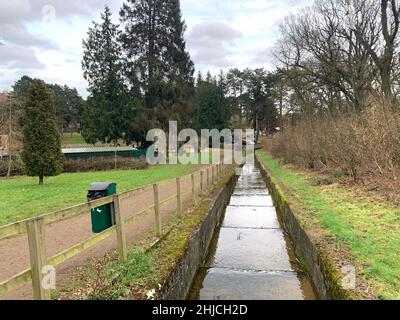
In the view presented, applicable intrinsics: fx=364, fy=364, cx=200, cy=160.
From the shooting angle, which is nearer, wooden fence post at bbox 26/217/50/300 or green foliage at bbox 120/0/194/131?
wooden fence post at bbox 26/217/50/300

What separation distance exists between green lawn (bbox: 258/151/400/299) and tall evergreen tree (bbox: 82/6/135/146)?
2202 cm

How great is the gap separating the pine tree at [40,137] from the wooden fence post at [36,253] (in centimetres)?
1582

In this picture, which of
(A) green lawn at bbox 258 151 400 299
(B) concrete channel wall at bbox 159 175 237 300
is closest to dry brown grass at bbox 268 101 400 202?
(A) green lawn at bbox 258 151 400 299

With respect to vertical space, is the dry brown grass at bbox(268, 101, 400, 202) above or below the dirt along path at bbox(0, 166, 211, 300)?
above

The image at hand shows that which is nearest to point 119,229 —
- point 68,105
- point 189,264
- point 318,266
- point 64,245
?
point 189,264

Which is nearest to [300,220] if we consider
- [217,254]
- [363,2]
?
[217,254]

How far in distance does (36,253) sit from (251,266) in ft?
16.6

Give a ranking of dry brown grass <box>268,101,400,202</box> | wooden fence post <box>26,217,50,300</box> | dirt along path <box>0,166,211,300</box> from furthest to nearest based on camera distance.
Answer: dry brown grass <box>268,101,400,202</box>, dirt along path <box>0,166,211,300</box>, wooden fence post <box>26,217,50,300</box>

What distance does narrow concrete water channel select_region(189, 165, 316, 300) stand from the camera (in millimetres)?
6047

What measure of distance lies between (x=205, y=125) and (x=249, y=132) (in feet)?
55.8

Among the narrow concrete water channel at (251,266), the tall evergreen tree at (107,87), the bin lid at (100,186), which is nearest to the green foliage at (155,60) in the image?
the tall evergreen tree at (107,87)

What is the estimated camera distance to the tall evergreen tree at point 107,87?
31.0 m

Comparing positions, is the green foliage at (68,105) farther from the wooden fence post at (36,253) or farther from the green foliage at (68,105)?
the wooden fence post at (36,253)

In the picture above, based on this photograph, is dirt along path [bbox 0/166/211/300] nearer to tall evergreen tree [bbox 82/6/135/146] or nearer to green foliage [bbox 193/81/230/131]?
tall evergreen tree [bbox 82/6/135/146]
